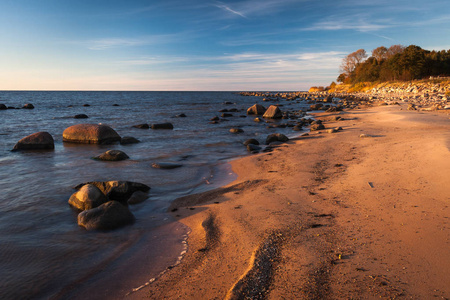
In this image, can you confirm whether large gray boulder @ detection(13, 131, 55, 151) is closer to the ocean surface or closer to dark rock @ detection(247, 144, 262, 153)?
the ocean surface

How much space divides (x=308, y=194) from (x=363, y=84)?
276 ft

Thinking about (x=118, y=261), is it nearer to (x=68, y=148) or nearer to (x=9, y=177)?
(x=9, y=177)

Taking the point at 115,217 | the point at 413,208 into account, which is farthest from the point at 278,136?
the point at 115,217

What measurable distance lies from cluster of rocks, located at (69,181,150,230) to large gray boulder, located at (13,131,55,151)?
764cm

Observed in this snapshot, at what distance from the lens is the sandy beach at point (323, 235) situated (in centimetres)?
323

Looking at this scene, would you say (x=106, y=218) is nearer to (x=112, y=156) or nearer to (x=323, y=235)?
(x=323, y=235)

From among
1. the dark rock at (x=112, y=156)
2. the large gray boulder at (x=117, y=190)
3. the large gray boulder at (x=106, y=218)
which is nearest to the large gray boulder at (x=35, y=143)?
the dark rock at (x=112, y=156)

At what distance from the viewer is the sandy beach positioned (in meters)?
3.23

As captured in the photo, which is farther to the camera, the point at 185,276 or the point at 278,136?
the point at 278,136

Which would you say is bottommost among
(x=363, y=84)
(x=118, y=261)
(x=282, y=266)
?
(x=118, y=261)

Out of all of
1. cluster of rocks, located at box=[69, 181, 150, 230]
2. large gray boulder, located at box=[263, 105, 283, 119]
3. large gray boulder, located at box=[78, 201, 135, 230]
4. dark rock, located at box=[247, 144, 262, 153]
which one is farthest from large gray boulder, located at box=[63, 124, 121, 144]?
large gray boulder, located at box=[263, 105, 283, 119]

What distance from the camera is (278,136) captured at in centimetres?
1462

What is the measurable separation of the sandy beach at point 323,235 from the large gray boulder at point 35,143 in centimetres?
1050

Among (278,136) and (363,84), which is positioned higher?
(363,84)
